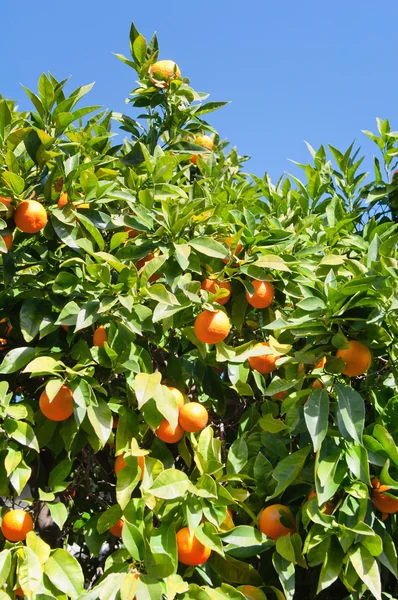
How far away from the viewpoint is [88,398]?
Result: 1.45 metres

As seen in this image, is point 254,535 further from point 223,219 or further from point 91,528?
point 223,219

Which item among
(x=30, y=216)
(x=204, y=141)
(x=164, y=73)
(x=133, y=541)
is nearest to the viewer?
(x=133, y=541)

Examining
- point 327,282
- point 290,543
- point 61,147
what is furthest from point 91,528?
point 61,147

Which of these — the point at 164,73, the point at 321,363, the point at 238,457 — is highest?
the point at 164,73

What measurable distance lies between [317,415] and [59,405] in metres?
0.59

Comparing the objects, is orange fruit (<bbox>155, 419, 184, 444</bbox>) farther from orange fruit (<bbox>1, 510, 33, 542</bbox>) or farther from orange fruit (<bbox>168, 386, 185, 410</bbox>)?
orange fruit (<bbox>1, 510, 33, 542</bbox>)

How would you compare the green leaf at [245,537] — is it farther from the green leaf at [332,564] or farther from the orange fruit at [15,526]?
the orange fruit at [15,526]

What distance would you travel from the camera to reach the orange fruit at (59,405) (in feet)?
4.86

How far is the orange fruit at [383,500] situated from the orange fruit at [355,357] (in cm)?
27

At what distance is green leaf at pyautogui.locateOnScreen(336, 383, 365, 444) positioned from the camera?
137 centimetres

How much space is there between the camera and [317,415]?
1388 mm

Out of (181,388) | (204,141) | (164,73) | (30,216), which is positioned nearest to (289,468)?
(181,388)

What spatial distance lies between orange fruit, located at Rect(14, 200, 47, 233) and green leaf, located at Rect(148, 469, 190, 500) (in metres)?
0.69

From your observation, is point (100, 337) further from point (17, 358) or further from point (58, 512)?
point (58, 512)
